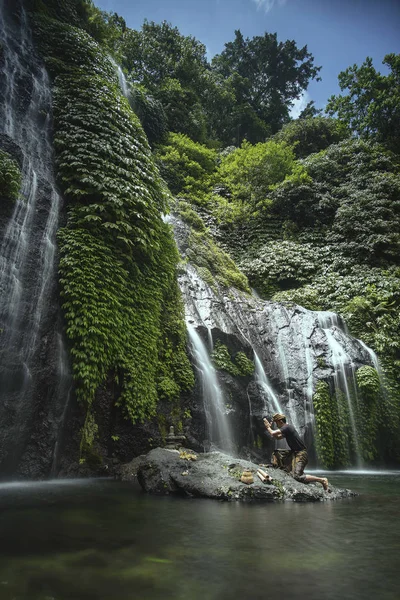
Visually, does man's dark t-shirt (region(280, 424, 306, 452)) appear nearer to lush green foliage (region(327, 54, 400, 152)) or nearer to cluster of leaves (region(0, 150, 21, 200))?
cluster of leaves (region(0, 150, 21, 200))

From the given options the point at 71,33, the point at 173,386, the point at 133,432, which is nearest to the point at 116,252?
the point at 173,386

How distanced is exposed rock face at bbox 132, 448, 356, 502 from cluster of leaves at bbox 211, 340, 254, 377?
4023 millimetres

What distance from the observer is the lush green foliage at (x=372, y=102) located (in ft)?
79.6

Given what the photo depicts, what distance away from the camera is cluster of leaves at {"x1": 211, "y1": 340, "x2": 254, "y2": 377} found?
1042 centimetres

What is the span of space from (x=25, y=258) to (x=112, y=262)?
1.85 metres

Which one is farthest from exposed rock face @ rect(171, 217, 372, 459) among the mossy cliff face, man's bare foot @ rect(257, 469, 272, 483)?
man's bare foot @ rect(257, 469, 272, 483)

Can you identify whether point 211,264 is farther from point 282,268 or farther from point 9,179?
point 9,179

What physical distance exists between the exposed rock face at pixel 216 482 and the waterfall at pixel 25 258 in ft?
7.35

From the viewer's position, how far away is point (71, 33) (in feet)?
41.9

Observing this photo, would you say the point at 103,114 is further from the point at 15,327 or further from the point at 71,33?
the point at 15,327

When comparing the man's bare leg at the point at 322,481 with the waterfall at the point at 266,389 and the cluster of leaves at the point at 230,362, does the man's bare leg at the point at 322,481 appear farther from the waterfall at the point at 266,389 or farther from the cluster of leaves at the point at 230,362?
the cluster of leaves at the point at 230,362

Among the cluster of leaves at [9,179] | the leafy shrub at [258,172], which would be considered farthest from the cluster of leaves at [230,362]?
the leafy shrub at [258,172]

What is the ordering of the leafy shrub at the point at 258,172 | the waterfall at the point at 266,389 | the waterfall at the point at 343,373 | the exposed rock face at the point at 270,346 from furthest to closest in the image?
the leafy shrub at the point at 258,172
the waterfall at the point at 343,373
the waterfall at the point at 266,389
the exposed rock face at the point at 270,346

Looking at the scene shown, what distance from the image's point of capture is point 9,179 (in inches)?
295
